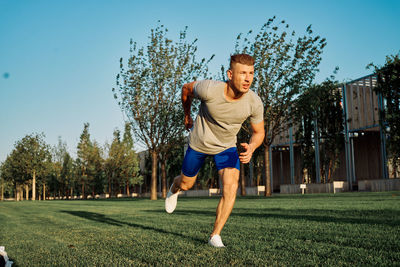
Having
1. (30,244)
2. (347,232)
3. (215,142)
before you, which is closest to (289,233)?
(347,232)

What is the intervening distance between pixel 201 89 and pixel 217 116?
1.19ft

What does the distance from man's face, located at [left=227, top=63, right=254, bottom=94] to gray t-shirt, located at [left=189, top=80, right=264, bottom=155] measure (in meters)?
0.17

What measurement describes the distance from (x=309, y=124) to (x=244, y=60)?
105 feet

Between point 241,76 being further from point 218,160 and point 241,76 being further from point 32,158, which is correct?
point 32,158

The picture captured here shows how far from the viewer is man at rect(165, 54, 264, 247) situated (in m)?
4.29

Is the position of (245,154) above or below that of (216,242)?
above

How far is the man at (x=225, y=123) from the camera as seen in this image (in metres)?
4.29

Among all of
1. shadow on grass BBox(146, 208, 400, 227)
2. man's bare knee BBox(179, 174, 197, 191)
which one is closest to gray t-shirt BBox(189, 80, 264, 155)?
man's bare knee BBox(179, 174, 197, 191)

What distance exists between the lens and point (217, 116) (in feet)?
14.7

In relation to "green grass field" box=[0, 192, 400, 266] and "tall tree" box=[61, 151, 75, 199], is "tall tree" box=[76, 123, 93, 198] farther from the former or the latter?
"green grass field" box=[0, 192, 400, 266]

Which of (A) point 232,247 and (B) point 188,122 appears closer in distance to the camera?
(A) point 232,247

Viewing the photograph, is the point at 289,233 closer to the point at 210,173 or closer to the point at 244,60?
the point at 244,60

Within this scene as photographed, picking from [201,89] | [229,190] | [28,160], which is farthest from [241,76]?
[28,160]

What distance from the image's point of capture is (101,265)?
3508 millimetres
